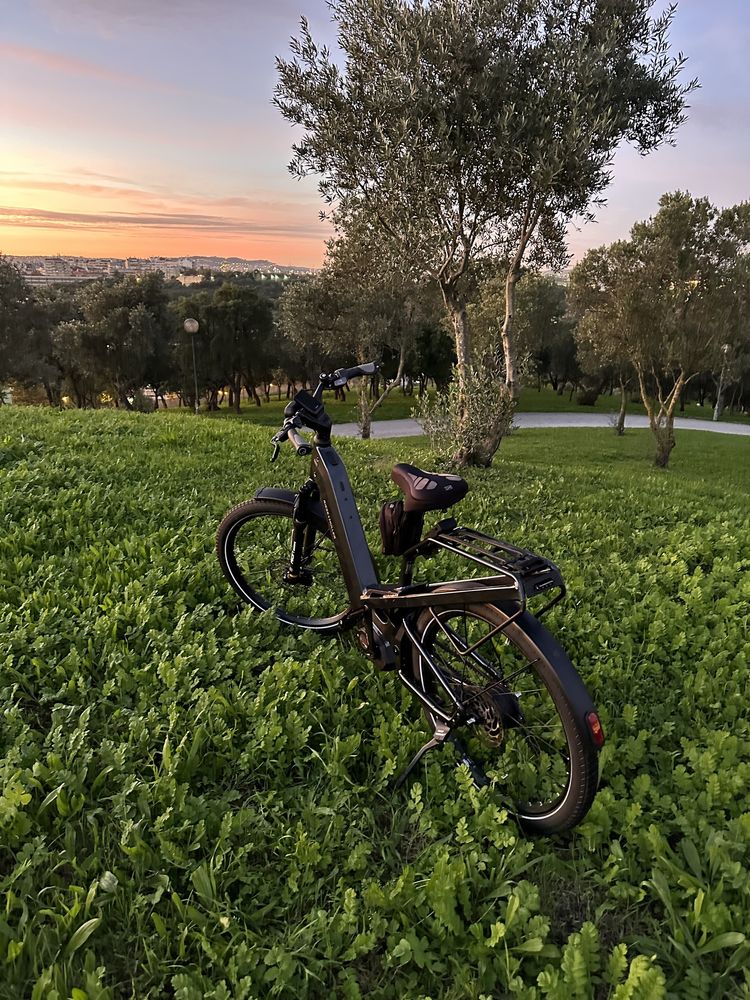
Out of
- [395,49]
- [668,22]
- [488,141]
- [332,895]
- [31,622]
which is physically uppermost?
[668,22]

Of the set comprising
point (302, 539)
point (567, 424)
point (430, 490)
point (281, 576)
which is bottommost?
point (567, 424)

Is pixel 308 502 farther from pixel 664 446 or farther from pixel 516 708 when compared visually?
pixel 664 446

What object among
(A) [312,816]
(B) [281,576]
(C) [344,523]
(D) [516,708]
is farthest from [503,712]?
(B) [281,576]

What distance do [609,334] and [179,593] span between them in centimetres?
1921

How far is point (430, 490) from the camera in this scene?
2629 millimetres

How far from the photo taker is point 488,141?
888 centimetres

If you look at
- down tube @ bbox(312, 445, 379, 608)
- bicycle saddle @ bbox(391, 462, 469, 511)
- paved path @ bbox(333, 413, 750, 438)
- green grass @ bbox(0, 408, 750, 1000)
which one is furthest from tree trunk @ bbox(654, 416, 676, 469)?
bicycle saddle @ bbox(391, 462, 469, 511)

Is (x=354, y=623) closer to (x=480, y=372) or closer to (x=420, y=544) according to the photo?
(x=420, y=544)

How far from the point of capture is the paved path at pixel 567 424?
3141 centimetres

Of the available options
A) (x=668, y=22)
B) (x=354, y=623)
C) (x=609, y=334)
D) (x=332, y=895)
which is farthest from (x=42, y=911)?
(x=609, y=334)

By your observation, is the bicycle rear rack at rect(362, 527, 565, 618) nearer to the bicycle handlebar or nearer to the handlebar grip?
the handlebar grip

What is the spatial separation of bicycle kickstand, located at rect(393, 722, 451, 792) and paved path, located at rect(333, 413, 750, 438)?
88.4 feet

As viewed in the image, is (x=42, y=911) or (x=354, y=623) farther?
(x=354, y=623)

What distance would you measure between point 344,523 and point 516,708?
1339 millimetres
